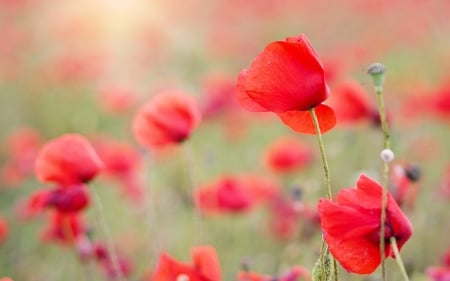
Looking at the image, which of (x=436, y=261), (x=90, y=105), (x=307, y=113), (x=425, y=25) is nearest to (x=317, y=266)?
(x=307, y=113)

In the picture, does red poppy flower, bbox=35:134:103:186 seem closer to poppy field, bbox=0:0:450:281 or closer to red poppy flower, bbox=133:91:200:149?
poppy field, bbox=0:0:450:281

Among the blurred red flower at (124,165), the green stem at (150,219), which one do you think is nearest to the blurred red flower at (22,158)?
the blurred red flower at (124,165)

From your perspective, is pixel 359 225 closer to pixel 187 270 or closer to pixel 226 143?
pixel 187 270

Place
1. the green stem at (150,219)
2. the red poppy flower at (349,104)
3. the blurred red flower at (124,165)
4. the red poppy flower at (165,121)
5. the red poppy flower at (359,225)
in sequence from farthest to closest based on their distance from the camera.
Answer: the blurred red flower at (124,165), the red poppy flower at (349,104), the green stem at (150,219), the red poppy flower at (165,121), the red poppy flower at (359,225)

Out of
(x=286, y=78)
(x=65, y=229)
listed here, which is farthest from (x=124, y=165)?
(x=286, y=78)

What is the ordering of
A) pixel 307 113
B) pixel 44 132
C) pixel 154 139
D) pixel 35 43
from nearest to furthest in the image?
1. pixel 307 113
2. pixel 154 139
3. pixel 44 132
4. pixel 35 43

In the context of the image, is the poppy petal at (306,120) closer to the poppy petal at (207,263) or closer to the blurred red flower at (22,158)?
the poppy petal at (207,263)

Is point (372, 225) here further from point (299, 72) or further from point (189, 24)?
point (189, 24)

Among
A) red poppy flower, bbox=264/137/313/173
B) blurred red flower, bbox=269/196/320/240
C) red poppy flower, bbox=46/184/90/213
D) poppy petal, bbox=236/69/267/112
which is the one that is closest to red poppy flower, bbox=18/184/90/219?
red poppy flower, bbox=46/184/90/213
